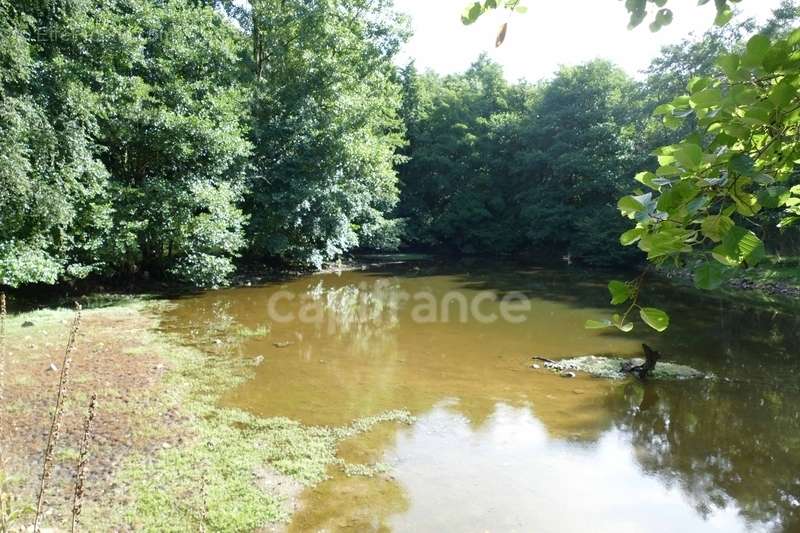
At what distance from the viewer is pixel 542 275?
1930 cm

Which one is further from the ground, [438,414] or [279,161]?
[279,161]

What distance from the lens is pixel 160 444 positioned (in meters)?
4.81

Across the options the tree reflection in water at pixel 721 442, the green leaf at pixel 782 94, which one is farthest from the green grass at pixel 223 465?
the green leaf at pixel 782 94

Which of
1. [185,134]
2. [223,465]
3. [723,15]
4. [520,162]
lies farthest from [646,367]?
[520,162]

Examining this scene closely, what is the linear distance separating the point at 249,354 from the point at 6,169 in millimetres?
4730

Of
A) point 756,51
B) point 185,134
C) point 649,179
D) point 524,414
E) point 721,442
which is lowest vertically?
point 721,442

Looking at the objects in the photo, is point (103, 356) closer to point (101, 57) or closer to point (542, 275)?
point (101, 57)

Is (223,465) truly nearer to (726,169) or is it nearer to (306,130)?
(726,169)

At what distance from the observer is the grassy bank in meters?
3.82

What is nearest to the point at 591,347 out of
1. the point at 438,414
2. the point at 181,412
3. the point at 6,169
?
the point at 438,414

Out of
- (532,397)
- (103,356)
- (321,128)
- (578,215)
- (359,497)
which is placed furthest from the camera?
(578,215)

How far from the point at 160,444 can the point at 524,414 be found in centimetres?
398

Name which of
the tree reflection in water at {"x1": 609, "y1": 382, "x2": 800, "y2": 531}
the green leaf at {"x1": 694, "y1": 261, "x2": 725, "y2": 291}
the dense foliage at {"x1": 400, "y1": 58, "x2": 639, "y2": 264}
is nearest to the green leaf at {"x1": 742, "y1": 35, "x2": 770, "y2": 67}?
the green leaf at {"x1": 694, "y1": 261, "x2": 725, "y2": 291}

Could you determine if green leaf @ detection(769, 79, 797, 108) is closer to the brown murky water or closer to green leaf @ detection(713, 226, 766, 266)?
green leaf @ detection(713, 226, 766, 266)
